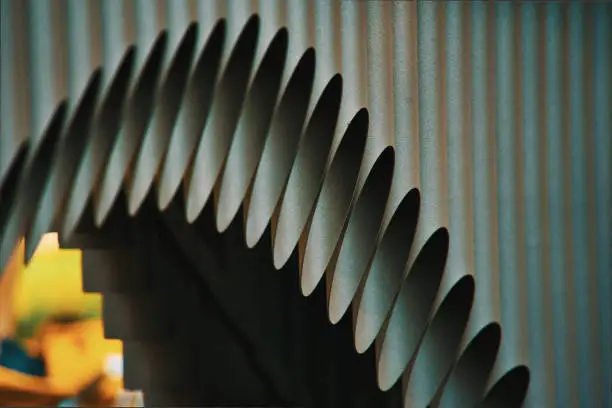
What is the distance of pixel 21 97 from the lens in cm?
95

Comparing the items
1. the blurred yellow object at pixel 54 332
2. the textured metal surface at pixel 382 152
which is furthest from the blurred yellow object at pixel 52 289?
the textured metal surface at pixel 382 152

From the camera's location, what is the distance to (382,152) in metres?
1.02

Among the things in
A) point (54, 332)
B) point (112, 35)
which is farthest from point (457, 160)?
point (54, 332)

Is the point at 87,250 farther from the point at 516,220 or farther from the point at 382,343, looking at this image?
the point at 516,220

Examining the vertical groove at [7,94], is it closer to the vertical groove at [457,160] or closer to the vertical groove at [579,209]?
the vertical groove at [457,160]

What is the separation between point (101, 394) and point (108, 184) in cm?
139

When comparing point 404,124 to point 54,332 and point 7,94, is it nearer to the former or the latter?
point 7,94

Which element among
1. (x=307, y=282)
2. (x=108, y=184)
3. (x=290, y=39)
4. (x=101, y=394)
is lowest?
(x=101, y=394)

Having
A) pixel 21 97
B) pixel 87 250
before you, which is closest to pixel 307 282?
pixel 21 97

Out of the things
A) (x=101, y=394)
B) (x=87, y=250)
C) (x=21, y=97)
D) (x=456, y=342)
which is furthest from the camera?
(x=101, y=394)

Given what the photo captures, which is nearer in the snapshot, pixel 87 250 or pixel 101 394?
pixel 87 250

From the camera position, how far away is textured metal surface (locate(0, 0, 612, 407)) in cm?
97

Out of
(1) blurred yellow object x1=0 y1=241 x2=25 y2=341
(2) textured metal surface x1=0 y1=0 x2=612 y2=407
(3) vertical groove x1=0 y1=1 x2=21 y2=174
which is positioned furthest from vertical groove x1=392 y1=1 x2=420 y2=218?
(1) blurred yellow object x1=0 y1=241 x2=25 y2=341

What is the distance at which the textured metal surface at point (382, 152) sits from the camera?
974mm
